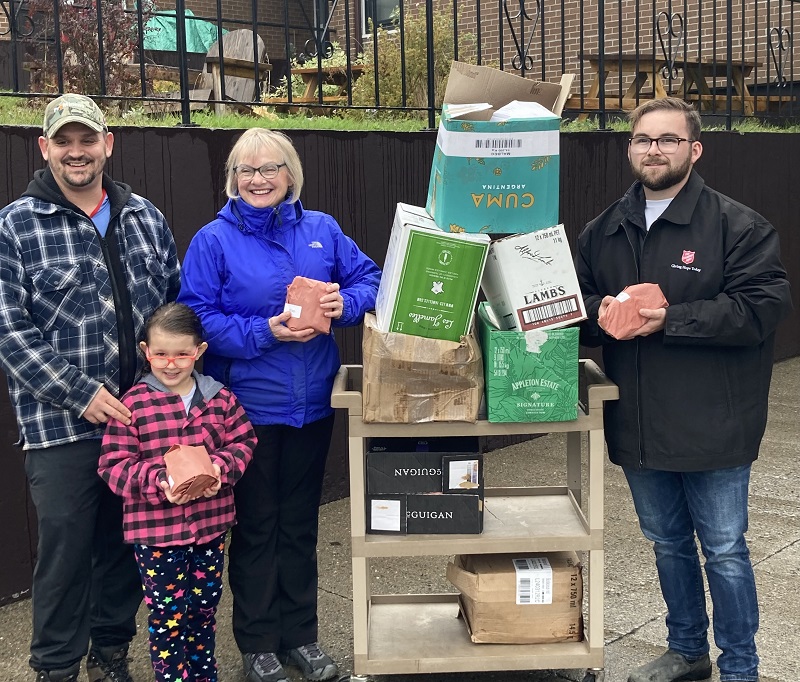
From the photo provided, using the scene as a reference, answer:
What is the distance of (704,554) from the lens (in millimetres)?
3172

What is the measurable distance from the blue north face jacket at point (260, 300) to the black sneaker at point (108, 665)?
0.97 meters

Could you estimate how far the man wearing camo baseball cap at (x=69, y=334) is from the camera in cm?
292

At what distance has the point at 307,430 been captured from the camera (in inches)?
130

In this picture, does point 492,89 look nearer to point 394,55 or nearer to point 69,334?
point 69,334

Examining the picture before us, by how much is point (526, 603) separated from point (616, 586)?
3.75 feet

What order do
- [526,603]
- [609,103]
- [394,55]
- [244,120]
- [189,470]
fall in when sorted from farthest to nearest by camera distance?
[609,103] < [394,55] < [244,120] < [526,603] < [189,470]

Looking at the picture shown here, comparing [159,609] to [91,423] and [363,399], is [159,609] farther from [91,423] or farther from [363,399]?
[363,399]

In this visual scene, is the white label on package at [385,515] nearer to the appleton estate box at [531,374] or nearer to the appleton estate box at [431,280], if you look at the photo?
the appleton estate box at [531,374]

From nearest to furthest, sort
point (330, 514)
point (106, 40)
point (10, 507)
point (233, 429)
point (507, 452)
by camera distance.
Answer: point (233, 429)
point (10, 507)
point (330, 514)
point (507, 452)
point (106, 40)

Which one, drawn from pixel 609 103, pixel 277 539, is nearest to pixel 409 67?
pixel 609 103

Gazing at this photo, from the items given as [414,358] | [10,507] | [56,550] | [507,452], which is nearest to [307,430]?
[414,358]

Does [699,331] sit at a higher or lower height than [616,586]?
higher

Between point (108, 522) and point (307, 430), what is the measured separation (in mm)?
745

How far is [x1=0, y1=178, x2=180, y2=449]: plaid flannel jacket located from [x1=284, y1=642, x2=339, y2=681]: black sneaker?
1100 mm
